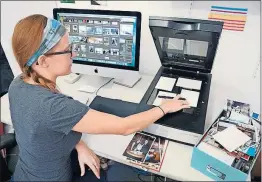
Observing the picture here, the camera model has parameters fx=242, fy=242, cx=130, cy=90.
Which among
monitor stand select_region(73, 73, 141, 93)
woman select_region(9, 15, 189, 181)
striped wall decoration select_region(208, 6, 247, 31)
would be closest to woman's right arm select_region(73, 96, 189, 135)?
woman select_region(9, 15, 189, 181)

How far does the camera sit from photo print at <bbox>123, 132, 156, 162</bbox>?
105 cm

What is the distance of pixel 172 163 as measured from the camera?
1021 millimetres

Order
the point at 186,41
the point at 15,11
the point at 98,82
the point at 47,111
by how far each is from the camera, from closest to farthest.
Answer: the point at 47,111 → the point at 186,41 → the point at 98,82 → the point at 15,11

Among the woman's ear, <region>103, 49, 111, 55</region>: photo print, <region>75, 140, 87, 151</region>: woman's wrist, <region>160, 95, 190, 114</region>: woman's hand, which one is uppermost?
the woman's ear

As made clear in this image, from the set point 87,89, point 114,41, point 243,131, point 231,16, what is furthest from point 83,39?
point 243,131

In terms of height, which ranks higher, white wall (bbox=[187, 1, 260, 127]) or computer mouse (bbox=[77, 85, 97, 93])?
white wall (bbox=[187, 1, 260, 127])

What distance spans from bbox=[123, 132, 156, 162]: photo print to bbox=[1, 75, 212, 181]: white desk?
0.02 m

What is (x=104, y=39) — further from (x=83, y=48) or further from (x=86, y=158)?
(x=86, y=158)

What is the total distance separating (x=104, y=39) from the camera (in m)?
1.33

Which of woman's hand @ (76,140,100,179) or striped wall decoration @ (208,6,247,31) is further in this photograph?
striped wall decoration @ (208,6,247,31)

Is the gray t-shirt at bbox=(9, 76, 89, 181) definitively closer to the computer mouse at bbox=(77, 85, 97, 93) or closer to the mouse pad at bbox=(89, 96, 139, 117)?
the mouse pad at bbox=(89, 96, 139, 117)

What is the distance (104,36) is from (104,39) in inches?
0.7

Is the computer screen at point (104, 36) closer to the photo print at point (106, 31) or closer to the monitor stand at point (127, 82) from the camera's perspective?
the photo print at point (106, 31)

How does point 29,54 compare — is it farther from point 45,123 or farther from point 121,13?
point 121,13
